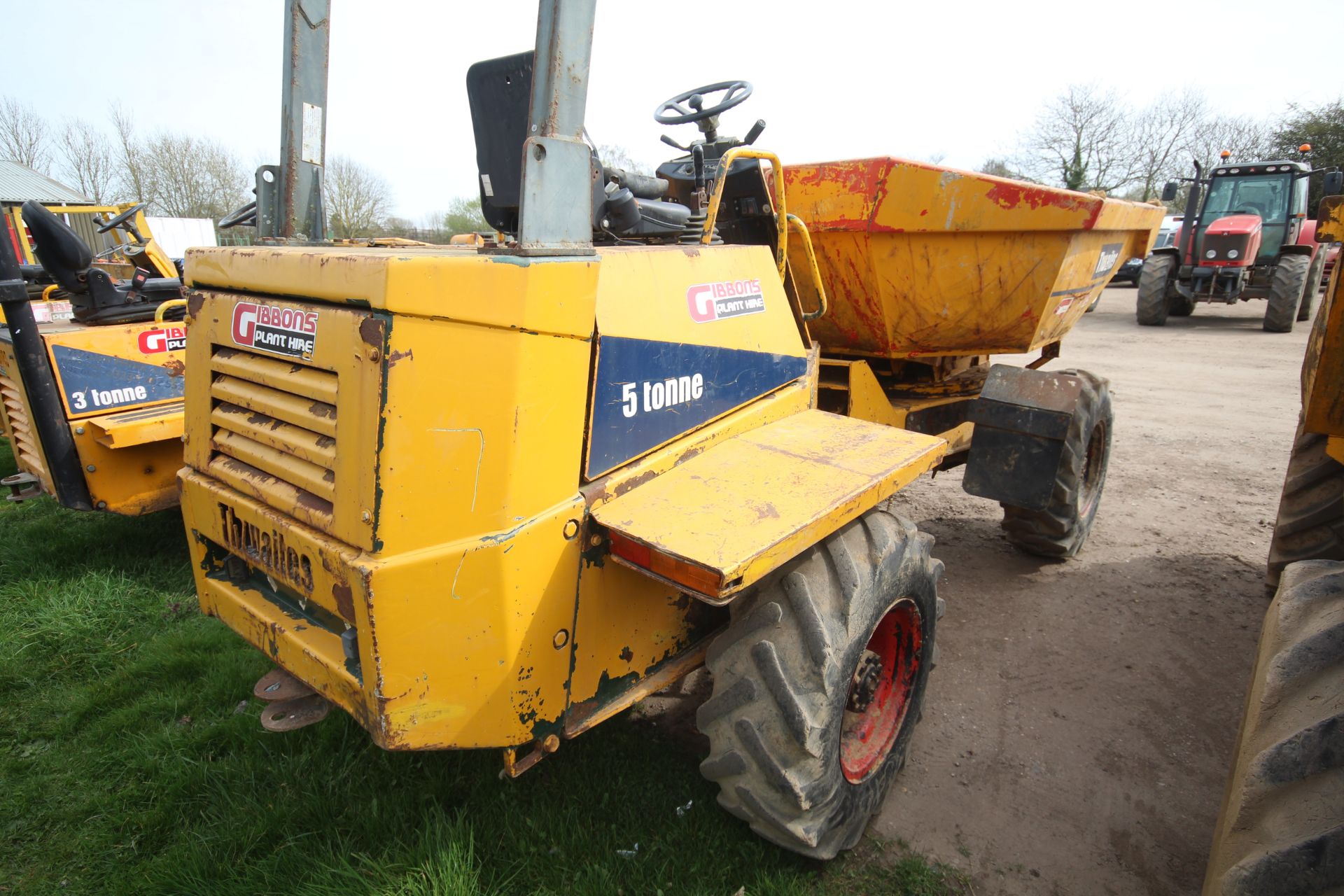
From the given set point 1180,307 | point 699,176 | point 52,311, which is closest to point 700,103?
point 699,176

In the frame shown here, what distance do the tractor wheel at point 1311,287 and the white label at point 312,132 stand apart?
53.7ft

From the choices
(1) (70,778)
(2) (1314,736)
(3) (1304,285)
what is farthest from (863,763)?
(3) (1304,285)

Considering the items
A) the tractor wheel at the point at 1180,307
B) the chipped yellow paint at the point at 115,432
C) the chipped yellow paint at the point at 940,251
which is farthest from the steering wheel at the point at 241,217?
the tractor wheel at the point at 1180,307

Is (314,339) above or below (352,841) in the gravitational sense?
above

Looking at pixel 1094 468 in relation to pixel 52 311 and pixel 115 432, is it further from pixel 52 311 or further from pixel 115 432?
pixel 52 311

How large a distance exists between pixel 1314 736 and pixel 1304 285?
15.5 meters

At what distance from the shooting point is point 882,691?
2.76 meters

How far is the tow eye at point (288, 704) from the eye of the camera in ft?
7.11

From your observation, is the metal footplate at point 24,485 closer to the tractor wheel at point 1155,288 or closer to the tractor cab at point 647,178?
the tractor cab at point 647,178

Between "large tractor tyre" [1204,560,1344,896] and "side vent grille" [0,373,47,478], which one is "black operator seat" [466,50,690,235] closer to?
"large tractor tyre" [1204,560,1344,896]

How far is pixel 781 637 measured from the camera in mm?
2123

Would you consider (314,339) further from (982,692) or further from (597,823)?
(982,692)

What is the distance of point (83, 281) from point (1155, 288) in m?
15.7

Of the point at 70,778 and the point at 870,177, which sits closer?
the point at 70,778
